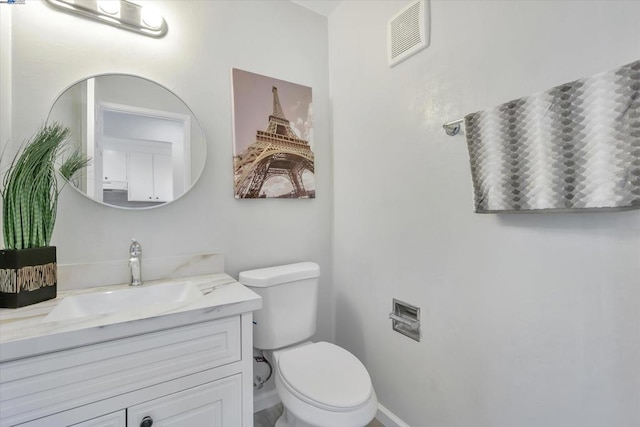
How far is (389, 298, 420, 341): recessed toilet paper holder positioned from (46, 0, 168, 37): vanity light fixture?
1787 mm

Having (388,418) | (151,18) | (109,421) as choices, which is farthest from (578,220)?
(151,18)

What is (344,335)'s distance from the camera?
1845 mm

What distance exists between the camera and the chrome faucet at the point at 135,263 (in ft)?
4.16

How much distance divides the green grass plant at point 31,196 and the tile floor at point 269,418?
4.43ft

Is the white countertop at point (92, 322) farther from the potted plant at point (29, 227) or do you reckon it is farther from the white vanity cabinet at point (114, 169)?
the white vanity cabinet at point (114, 169)

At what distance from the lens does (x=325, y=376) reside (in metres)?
1.20

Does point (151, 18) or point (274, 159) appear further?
point (274, 159)

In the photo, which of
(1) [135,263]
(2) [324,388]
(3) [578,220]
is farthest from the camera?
(1) [135,263]

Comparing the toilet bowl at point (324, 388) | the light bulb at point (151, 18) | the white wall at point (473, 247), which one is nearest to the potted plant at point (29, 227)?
the light bulb at point (151, 18)

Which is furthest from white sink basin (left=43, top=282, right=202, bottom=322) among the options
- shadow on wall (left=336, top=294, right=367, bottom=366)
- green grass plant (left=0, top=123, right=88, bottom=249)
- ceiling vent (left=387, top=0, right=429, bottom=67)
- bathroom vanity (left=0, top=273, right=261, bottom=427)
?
ceiling vent (left=387, top=0, right=429, bottom=67)

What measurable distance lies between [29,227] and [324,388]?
→ 1.23 metres

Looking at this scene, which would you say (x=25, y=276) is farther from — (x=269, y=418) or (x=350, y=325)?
(x=350, y=325)

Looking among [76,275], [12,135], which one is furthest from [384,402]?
[12,135]

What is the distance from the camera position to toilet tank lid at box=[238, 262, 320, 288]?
1.41 m
